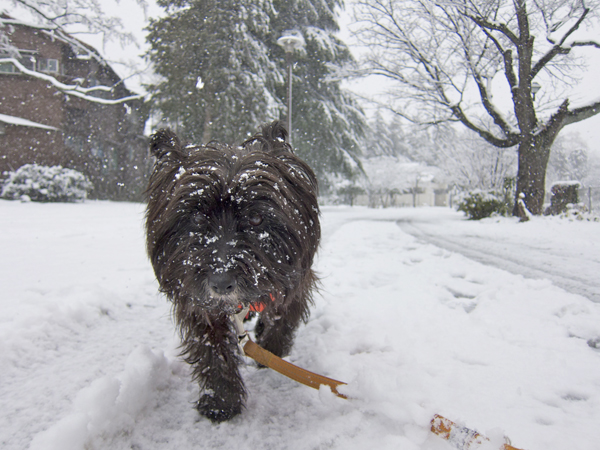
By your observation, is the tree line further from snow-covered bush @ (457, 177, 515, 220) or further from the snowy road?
the snowy road

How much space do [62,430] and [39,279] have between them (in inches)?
102

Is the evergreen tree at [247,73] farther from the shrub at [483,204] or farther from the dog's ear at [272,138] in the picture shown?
the dog's ear at [272,138]

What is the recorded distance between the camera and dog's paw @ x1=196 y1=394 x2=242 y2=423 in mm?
1597

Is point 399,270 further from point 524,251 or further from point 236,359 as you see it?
point 236,359

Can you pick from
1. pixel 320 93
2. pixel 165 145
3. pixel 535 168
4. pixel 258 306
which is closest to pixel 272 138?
pixel 165 145

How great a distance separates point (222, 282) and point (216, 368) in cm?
58

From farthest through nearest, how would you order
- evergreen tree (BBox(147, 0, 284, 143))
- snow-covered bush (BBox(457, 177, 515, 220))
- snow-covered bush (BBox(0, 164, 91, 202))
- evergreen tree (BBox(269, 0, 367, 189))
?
evergreen tree (BBox(269, 0, 367, 189)), evergreen tree (BBox(147, 0, 284, 143)), snow-covered bush (BBox(457, 177, 515, 220)), snow-covered bush (BBox(0, 164, 91, 202))

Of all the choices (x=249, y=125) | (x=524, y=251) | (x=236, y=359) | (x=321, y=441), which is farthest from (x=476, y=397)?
(x=249, y=125)

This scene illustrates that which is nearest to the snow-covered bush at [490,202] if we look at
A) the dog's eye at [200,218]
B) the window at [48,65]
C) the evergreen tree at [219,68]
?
the evergreen tree at [219,68]

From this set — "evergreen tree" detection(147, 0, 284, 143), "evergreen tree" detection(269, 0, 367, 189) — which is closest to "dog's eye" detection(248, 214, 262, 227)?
"evergreen tree" detection(147, 0, 284, 143)

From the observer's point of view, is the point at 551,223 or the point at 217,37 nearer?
the point at 551,223

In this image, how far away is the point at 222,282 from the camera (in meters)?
1.36

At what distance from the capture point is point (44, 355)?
1982 millimetres

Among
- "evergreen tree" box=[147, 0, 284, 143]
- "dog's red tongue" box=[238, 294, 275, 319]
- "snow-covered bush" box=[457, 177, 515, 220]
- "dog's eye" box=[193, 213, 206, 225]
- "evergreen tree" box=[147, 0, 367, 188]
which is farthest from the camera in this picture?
"evergreen tree" box=[147, 0, 367, 188]
